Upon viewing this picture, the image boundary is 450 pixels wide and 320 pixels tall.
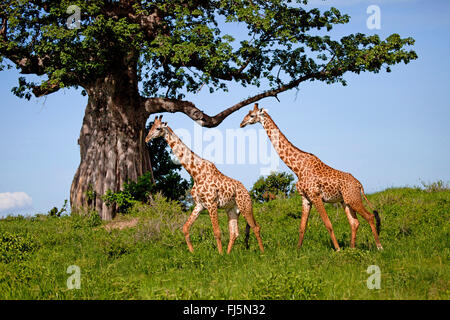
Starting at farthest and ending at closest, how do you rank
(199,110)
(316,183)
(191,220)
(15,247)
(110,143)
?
(199,110) < (110,143) < (15,247) < (191,220) < (316,183)

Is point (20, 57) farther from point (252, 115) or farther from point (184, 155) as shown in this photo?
point (252, 115)

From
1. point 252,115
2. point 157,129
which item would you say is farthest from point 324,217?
point 157,129

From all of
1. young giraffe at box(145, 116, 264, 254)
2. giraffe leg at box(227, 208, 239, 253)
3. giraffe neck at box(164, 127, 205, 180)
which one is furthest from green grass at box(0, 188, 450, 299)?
giraffe neck at box(164, 127, 205, 180)

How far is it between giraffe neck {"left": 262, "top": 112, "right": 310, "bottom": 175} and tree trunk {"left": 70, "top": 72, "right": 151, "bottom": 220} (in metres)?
10.6

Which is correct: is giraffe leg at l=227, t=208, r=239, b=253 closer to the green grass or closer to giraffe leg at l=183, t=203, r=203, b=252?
the green grass

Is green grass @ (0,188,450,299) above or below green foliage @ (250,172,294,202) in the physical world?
below

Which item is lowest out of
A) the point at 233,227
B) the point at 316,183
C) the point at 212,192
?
the point at 233,227

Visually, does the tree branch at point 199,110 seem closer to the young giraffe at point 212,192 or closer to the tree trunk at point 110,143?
the tree trunk at point 110,143

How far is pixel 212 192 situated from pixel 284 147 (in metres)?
1.89

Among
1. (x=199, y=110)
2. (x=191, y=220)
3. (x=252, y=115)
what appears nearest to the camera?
(x=191, y=220)

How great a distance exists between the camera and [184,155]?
35.2 ft

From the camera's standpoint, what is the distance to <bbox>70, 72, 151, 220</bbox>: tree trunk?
20.1m

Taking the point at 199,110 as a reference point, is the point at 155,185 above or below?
below
